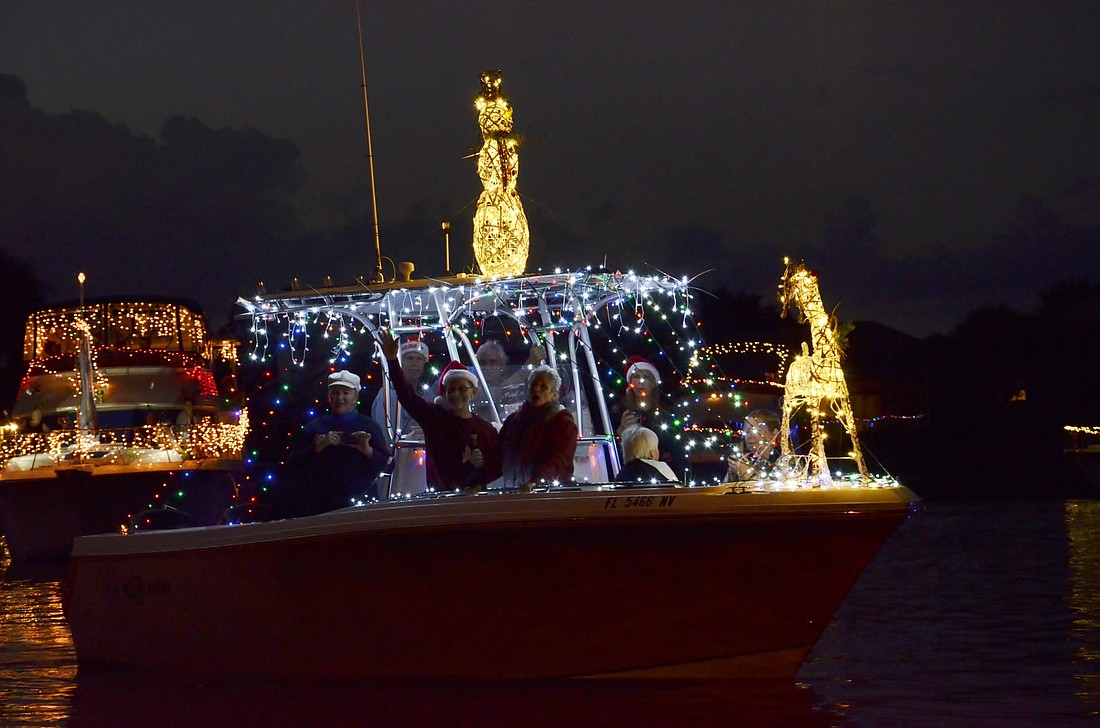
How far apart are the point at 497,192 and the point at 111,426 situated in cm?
1874

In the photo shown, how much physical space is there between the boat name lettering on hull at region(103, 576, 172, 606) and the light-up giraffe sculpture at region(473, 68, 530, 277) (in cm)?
302

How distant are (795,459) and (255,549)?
333 cm

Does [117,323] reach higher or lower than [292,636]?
higher

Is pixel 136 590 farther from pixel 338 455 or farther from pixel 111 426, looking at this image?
pixel 111 426

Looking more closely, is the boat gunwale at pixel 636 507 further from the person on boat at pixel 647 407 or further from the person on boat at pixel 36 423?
the person on boat at pixel 36 423

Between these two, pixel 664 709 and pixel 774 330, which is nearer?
Result: pixel 664 709

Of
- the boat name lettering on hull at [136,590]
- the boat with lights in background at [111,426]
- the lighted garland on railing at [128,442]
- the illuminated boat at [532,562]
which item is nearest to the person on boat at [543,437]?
the illuminated boat at [532,562]

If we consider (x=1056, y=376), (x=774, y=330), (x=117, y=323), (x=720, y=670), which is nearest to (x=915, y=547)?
(x=720, y=670)

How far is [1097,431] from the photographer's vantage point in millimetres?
35156

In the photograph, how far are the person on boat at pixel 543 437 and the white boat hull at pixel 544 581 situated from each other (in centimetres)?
50

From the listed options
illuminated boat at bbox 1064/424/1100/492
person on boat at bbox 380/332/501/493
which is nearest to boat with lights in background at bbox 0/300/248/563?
person on boat at bbox 380/332/501/493

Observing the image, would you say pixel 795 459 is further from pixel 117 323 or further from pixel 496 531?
pixel 117 323

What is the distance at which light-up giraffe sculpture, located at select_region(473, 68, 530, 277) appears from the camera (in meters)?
9.92

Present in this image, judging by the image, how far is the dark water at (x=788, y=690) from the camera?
8977 mm
